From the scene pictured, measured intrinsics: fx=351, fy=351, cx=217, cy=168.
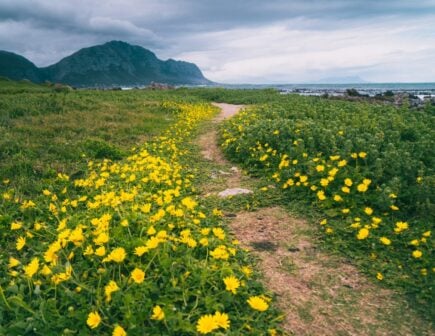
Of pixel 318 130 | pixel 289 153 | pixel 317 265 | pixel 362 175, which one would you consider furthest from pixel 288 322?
pixel 318 130

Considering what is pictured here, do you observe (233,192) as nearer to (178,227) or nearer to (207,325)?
(178,227)

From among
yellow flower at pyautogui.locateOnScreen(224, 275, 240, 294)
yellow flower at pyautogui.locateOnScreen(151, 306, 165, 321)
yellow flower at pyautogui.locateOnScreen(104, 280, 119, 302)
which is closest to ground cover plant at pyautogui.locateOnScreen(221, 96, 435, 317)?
yellow flower at pyautogui.locateOnScreen(224, 275, 240, 294)

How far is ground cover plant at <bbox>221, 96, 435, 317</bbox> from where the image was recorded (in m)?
3.99

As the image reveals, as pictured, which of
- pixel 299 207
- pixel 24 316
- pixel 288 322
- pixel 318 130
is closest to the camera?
pixel 24 316

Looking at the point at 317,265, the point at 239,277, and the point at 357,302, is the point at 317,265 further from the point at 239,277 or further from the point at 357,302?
the point at 239,277

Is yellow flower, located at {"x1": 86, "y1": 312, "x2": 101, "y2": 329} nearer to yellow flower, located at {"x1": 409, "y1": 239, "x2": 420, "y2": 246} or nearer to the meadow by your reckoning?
the meadow

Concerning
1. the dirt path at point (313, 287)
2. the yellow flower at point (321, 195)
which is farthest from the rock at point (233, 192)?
the yellow flower at point (321, 195)

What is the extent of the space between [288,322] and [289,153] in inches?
184

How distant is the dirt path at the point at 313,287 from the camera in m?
3.12

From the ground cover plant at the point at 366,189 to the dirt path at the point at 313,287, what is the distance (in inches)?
9.7

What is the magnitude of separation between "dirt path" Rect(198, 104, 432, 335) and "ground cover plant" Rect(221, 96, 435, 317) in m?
0.25

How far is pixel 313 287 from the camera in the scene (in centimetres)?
364

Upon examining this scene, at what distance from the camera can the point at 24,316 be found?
278 cm

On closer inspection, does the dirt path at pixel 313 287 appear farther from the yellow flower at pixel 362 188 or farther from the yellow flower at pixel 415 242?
the yellow flower at pixel 362 188
